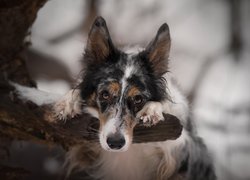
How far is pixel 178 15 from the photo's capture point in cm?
478

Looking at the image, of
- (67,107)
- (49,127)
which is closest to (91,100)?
(67,107)

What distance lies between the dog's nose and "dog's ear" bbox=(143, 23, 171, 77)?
51 cm

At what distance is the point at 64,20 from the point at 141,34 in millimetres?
752

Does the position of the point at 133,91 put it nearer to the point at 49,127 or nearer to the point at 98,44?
the point at 98,44

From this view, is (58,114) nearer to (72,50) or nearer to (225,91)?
(72,50)

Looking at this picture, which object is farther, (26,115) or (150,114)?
(26,115)

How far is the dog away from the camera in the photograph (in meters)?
2.50

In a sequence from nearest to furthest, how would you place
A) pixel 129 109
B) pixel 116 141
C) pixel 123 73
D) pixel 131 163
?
1. pixel 116 141
2. pixel 129 109
3. pixel 123 73
4. pixel 131 163

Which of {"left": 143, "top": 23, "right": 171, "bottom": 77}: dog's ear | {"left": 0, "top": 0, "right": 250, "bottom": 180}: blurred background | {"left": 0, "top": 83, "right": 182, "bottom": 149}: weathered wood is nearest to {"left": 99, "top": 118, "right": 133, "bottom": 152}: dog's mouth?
{"left": 0, "top": 83, "right": 182, "bottom": 149}: weathered wood

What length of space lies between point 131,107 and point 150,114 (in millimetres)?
96

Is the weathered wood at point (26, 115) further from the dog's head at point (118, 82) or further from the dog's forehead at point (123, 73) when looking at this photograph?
the dog's forehead at point (123, 73)

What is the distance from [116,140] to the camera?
239 centimetres

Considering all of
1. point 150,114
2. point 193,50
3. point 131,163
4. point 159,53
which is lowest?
Answer: point 131,163

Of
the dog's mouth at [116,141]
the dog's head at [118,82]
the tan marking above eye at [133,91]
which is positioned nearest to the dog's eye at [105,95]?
the dog's head at [118,82]
